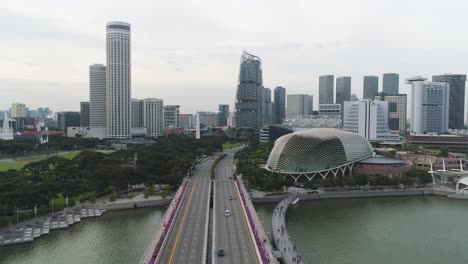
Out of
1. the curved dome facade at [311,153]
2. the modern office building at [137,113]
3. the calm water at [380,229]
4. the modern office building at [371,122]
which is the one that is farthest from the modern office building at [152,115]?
the calm water at [380,229]

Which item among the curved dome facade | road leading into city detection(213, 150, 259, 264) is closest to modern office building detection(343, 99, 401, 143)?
the curved dome facade

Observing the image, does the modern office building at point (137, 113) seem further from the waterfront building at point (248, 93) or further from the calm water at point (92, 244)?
the calm water at point (92, 244)

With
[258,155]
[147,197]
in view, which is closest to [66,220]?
[147,197]

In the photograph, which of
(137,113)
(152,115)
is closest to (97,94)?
(152,115)

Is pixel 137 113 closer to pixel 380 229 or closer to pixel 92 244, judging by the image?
pixel 92 244

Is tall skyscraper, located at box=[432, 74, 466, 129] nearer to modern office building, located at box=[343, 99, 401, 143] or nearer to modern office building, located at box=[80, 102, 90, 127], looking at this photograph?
modern office building, located at box=[343, 99, 401, 143]
